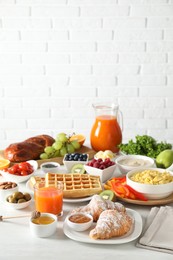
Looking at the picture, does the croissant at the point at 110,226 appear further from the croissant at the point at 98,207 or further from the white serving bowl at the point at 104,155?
the white serving bowl at the point at 104,155

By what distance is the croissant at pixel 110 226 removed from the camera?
164 centimetres

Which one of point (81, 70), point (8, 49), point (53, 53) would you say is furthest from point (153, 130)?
point (8, 49)

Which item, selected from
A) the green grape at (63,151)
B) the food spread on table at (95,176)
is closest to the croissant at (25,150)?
the food spread on table at (95,176)

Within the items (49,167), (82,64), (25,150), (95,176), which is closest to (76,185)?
(95,176)

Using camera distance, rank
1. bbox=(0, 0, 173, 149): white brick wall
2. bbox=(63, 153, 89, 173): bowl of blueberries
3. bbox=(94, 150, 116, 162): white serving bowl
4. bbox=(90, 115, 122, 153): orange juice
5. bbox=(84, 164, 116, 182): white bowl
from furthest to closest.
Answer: bbox=(0, 0, 173, 149): white brick wall
bbox=(90, 115, 122, 153): orange juice
bbox=(94, 150, 116, 162): white serving bowl
bbox=(63, 153, 89, 173): bowl of blueberries
bbox=(84, 164, 116, 182): white bowl

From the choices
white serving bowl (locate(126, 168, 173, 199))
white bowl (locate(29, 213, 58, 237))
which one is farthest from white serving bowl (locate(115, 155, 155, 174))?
white bowl (locate(29, 213, 58, 237))

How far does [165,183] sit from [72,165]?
1.85ft

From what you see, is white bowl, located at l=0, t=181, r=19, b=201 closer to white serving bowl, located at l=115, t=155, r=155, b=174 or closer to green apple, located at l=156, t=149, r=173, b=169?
white serving bowl, located at l=115, t=155, r=155, b=174

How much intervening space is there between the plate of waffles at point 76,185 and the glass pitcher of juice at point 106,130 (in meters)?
0.55

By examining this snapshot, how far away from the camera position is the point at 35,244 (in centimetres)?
165

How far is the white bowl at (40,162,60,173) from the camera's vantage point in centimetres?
237

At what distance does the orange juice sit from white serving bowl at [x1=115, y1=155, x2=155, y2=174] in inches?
12.0

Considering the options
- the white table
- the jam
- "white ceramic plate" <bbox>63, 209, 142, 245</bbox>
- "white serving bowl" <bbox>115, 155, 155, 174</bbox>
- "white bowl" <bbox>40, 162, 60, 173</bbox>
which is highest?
"white serving bowl" <bbox>115, 155, 155, 174</bbox>

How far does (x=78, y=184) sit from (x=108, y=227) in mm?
468
